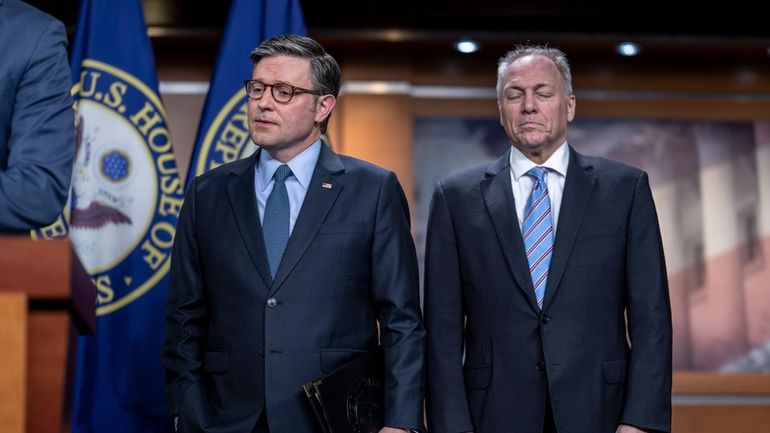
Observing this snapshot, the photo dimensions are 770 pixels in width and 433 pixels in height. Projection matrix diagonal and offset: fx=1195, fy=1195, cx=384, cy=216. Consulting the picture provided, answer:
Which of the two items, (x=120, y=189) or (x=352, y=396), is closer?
(x=352, y=396)

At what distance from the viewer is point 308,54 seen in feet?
10.4

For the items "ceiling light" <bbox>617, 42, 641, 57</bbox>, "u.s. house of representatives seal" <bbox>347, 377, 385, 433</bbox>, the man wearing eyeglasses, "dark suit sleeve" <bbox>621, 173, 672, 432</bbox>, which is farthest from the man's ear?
"ceiling light" <bbox>617, 42, 641, 57</bbox>

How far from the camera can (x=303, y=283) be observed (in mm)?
2932

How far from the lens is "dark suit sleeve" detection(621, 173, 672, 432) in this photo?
2951 millimetres

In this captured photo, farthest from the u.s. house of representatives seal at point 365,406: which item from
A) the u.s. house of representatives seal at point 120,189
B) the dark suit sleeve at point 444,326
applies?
the u.s. house of representatives seal at point 120,189

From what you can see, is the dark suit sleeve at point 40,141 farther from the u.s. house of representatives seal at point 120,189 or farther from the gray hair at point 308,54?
the u.s. house of representatives seal at point 120,189

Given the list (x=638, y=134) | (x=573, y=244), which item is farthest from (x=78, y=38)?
(x=638, y=134)

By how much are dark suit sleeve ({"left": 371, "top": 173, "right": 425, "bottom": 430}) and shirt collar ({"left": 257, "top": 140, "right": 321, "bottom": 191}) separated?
7.8 inches

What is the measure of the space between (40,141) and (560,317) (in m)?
1.38

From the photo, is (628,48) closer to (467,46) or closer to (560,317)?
(467,46)

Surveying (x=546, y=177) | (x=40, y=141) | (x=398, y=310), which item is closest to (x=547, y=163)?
(x=546, y=177)

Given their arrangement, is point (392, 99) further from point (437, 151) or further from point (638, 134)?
point (638, 134)

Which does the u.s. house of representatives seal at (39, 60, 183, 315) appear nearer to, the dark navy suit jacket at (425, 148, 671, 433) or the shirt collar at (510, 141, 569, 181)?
the dark navy suit jacket at (425, 148, 671, 433)

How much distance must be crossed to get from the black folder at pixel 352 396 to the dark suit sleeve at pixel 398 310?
0.04 meters
